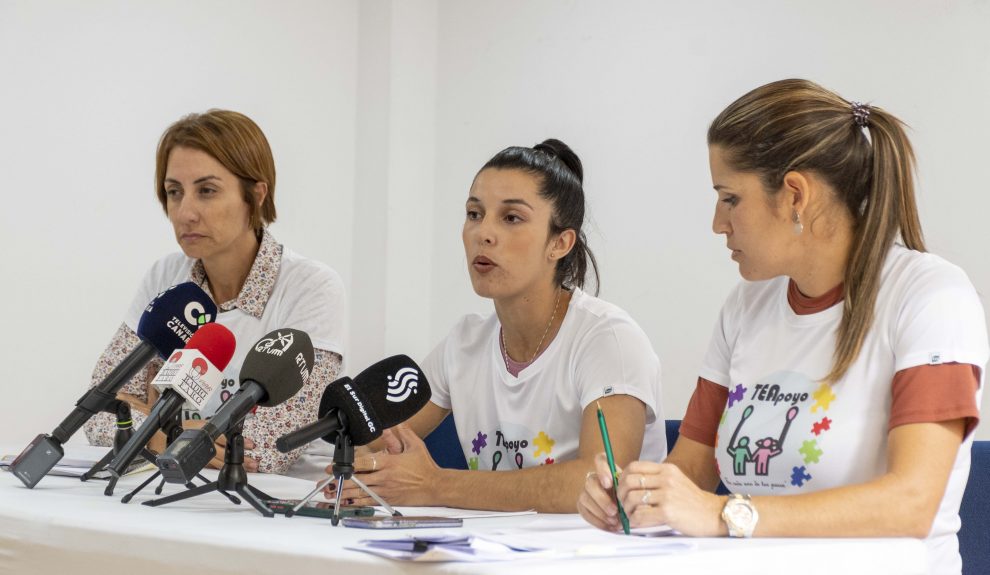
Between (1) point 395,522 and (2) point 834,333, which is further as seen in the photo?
(2) point 834,333

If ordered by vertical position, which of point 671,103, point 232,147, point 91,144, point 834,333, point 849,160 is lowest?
point 834,333

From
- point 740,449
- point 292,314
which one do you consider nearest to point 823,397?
point 740,449

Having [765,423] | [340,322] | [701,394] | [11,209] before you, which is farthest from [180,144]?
[765,423]

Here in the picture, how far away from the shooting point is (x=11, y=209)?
342 centimetres

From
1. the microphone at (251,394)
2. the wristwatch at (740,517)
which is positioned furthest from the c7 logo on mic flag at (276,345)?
the wristwatch at (740,517)

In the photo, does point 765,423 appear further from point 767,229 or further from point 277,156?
point 277,156

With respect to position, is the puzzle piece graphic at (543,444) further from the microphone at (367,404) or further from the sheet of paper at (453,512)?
the microphone at (367,404)

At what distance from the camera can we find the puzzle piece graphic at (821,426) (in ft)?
5.04

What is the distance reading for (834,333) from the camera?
5.26 feet

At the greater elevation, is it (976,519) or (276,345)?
(276,345)

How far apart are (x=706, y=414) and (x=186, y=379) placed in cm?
88

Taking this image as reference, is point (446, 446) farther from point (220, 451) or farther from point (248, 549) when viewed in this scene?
point (248, 549)

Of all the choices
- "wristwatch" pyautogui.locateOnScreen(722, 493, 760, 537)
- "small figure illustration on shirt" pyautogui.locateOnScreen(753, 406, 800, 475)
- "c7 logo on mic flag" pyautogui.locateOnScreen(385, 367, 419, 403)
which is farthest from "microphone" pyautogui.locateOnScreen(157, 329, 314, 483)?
"small figure illustration on shirt" pyautogui.locateOnScreen(753, 406, 800, 475)

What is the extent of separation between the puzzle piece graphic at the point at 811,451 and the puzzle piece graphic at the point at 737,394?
0.54 ft
